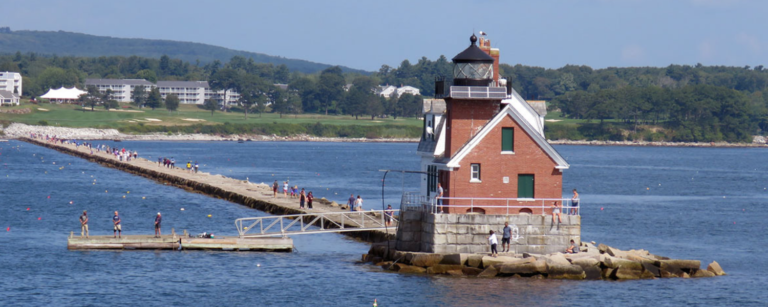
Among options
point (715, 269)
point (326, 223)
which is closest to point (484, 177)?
point (715, 269)

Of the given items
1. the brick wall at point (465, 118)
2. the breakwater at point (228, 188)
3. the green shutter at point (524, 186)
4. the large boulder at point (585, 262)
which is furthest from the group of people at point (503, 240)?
the breakwater at point (228, 188)

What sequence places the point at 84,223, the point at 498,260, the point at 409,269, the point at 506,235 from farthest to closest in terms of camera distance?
1. the point at 84,223
2. the point at 409,269
3. the point at 506,235
4. the point at 498,260

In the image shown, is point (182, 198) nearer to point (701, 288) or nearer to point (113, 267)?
point (113, 267)

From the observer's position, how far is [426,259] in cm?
4112

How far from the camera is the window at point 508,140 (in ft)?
136

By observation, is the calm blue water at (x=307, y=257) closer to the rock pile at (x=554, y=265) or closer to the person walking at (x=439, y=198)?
the rock pile at (x=554, y=265)

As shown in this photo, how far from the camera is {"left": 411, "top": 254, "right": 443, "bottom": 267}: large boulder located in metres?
40.9

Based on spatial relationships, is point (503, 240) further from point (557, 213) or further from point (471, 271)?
point (557, 213)

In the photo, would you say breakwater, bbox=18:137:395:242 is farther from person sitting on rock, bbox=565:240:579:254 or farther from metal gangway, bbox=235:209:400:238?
person sitting on rock, bbox=565:240:579:254

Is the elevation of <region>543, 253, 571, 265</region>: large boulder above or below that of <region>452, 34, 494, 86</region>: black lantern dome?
below

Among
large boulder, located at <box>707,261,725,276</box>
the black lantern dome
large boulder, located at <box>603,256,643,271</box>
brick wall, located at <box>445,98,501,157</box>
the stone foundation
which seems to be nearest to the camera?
the stone foundation

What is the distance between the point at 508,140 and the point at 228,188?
44.3m

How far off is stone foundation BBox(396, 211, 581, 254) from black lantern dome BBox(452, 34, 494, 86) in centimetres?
590

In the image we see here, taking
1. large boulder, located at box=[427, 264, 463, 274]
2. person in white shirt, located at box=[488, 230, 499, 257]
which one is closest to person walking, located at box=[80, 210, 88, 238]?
large boulder, located at box=[427, 264, 463, 274]
